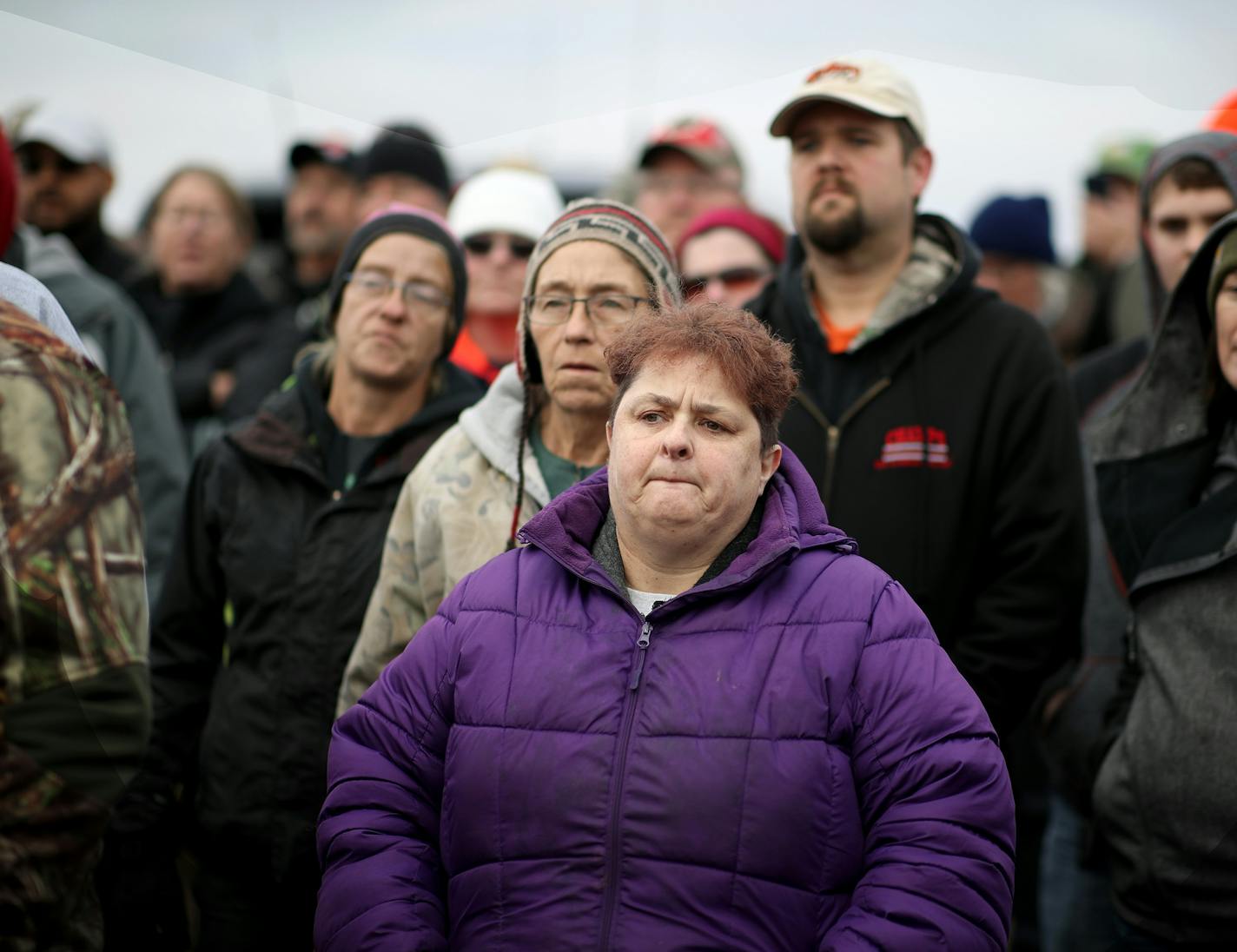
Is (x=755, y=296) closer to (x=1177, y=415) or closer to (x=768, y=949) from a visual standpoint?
(x=1177, y=415)

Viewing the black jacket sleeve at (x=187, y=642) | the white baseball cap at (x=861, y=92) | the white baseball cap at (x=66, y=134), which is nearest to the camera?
the black jacket sleeve at (x=187, y=642)

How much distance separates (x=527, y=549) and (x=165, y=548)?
2.52 m

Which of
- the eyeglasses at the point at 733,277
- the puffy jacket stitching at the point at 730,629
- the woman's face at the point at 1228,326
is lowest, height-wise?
the puffy jacket stitching at the point at 730,629

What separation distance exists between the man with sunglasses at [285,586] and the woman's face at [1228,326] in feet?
6.75

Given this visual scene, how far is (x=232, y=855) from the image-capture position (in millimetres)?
3660

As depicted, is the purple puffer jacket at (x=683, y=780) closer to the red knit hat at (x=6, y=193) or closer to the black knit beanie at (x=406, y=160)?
the red knit hat at (x=6, y=193)

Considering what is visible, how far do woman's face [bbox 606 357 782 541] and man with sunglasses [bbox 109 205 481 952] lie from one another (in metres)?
1.20

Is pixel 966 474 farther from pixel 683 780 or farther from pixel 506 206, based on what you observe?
pixel 506 206

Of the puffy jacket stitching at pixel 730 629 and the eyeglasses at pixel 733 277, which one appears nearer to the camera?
the puffy jacket stitching at pixel 730 629

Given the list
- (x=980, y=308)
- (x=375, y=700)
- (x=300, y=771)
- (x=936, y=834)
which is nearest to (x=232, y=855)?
(x=300, y=771)

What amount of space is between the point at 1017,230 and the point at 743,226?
5.13ft

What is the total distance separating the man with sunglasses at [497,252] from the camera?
512 centimetres

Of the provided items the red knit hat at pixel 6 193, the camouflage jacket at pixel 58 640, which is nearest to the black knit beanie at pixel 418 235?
the red knit hat at pixel 6 193

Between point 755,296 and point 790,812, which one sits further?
point 755,296
